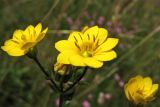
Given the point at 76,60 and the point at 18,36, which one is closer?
the point at 76,60

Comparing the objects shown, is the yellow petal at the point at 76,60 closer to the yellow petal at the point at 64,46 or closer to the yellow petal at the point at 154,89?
the yellow petal at the point at 64,46

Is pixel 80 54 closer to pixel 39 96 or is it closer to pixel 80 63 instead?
pixel 80 63

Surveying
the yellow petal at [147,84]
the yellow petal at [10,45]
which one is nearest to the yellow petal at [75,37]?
the yellow petal at [10,45]

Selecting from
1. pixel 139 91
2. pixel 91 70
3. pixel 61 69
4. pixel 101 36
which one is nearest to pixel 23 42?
pixel 61 69

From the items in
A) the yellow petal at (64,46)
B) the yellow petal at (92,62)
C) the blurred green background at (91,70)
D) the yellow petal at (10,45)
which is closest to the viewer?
the yellow petal at (92,62)

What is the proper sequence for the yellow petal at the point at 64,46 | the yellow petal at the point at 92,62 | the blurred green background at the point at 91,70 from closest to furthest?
the yellow petal at the point at 92,62 < the yellow petal at the point at 64,46 < the blurred green background at the point at 91,70

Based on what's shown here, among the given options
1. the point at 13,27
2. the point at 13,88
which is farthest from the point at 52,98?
the point at 13,27

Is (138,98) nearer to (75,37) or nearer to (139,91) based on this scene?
(139,91)
